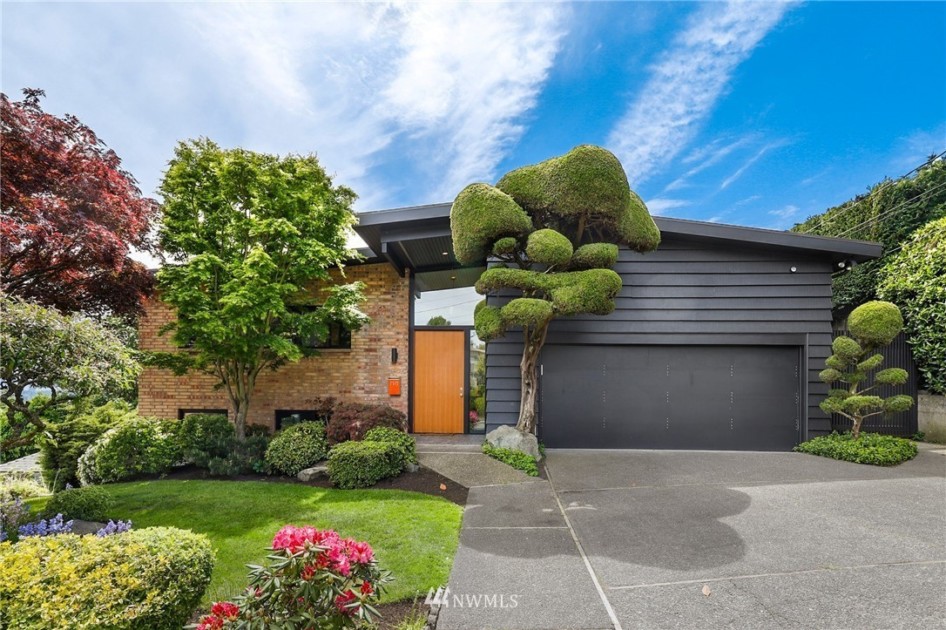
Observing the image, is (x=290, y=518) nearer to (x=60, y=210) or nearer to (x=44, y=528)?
(x=44, y=528)

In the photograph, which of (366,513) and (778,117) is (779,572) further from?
(778,117)

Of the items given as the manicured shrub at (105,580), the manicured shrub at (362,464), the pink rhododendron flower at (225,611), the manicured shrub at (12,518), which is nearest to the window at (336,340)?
the manicured shrub at (362,464)

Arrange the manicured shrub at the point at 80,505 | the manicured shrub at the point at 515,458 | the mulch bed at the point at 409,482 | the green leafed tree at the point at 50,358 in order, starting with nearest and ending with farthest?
1. the green leafed tree at the point at 50,358
2. the manicured shrub at the point at 80,505
3. the mulch bed at the point at 409,482
4. the manicured shrub at the point at 515,458

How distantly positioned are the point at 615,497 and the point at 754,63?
841 cm

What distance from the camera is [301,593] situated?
5.89ft

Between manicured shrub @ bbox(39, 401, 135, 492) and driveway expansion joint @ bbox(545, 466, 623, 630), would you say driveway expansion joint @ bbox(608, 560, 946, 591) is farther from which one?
A: manicured shrub @ bbox(39, 401, 135, 492)

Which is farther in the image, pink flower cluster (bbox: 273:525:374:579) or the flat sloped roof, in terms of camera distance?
the flat sloped roof

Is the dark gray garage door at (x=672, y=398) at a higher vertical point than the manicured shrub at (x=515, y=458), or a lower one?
higher

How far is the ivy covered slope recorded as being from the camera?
8.53m

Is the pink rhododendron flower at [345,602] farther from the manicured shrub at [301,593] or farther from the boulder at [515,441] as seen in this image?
the boulder at [515,441]

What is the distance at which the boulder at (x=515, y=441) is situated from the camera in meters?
6.19

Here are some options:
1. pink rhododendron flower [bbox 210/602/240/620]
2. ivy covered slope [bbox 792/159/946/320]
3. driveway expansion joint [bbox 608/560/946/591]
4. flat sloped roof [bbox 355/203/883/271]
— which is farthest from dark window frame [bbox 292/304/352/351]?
ivy covered slope [bbox 792/159/946/320]

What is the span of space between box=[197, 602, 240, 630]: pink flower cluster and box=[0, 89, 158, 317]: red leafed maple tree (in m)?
4.27

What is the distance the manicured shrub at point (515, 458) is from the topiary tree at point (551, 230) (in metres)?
1.68
